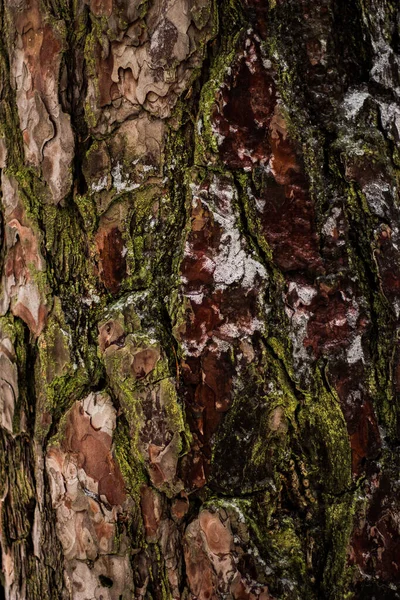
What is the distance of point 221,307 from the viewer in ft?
3.34

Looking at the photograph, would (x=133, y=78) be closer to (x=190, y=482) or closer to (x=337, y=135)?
(x=337, y=135)

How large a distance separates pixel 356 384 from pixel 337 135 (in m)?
0.41

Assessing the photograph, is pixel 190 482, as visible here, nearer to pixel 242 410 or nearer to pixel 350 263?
pixel 242 410


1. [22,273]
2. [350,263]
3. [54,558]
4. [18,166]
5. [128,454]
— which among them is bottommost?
[54,558]

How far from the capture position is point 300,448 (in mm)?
1032

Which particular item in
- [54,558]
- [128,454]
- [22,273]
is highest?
[22,273]

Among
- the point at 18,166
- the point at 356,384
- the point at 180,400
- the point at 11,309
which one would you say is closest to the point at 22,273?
the point at 11,309

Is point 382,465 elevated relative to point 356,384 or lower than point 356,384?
lower

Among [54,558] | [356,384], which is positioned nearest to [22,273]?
[54,558]

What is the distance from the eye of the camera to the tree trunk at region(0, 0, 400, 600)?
1.02 meters

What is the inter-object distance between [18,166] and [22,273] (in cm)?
19

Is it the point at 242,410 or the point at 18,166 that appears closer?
the point at 242,410

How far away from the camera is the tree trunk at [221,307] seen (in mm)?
1019

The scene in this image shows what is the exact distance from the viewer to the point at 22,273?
1.13 meters
